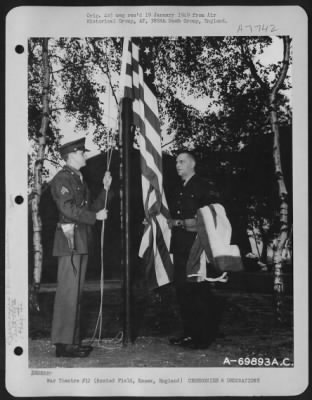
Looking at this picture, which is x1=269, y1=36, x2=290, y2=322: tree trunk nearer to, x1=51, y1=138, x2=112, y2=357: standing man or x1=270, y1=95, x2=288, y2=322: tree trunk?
x1=270, y1=95, x2=288, y2=322: tree trunk

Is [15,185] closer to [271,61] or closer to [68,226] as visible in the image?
[68,226]

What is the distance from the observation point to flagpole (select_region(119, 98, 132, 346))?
1261 millimetres

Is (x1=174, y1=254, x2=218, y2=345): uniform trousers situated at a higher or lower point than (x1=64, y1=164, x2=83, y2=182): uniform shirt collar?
lower

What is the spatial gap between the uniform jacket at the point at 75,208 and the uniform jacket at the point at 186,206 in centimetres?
20

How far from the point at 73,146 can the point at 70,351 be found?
596mm

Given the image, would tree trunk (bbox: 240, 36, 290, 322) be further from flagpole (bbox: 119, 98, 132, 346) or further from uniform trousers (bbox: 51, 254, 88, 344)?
uniform trousers (bbox: 51, 254, 88, 344)

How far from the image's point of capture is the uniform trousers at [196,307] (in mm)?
1256

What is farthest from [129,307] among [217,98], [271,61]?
[271,61]

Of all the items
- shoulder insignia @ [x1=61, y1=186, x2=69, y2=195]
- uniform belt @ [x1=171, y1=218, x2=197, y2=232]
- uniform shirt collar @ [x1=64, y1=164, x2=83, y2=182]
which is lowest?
uniform belt @ [x1=171, y1=218, x2=197, y2=232]

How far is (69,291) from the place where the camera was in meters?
1.26

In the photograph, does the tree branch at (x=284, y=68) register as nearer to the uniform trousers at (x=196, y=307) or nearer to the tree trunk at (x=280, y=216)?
the tree trunk at (x=280, y=216)

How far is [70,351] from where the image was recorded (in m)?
1.26

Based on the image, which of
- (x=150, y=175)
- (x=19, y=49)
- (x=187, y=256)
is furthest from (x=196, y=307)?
(x=19, y=49)

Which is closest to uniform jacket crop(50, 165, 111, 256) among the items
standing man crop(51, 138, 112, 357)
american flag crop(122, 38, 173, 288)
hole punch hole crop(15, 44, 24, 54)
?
standing man crop(51, 138, 112, 357)
